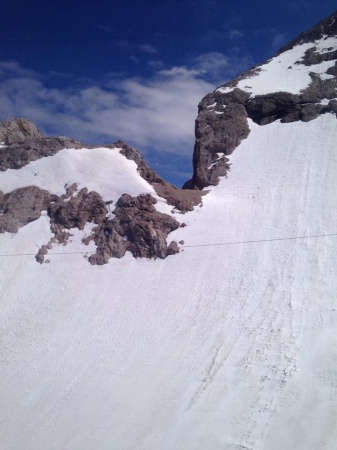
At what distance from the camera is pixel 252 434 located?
35.0 ft

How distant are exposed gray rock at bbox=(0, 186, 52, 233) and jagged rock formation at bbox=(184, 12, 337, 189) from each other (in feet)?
28.8

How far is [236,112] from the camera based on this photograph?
96.5ft

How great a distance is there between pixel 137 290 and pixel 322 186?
10953mm

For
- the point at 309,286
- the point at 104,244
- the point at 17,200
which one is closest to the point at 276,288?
the point at 309,286

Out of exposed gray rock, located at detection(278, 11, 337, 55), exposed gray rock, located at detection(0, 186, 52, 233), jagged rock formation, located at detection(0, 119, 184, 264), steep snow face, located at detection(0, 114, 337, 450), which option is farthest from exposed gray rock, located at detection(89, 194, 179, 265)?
exposed gray rock, located at detection(278, 11, 337, 55)

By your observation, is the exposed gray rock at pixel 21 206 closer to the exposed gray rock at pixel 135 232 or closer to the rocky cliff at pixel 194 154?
the rocky cliff at pixel 194 154

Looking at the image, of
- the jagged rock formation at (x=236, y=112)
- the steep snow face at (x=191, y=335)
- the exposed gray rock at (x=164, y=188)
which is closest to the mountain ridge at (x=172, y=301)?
the steep snow face at (x=191, y=335)

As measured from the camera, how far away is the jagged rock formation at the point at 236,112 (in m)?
26.3

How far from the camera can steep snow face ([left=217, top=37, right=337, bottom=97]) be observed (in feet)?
103

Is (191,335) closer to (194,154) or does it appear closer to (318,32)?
(194,154)

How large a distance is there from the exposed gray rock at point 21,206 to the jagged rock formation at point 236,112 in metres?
8.78

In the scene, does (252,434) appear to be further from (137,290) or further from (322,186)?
(322,186)

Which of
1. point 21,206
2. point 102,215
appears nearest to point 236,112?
point 102,215

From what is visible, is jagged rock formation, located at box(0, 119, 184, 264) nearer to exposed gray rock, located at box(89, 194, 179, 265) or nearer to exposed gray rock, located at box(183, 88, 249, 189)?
exposed gray rock, located at box(89, 194, 179, 265)
